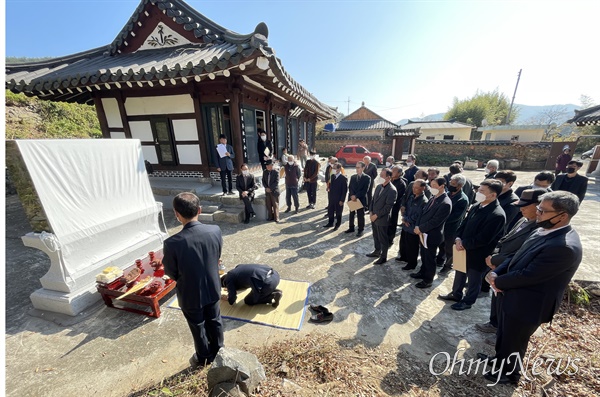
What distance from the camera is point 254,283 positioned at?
3.21 meters

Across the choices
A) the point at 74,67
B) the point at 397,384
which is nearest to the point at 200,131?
the point at 74,67

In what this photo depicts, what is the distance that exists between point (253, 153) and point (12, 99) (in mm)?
14836

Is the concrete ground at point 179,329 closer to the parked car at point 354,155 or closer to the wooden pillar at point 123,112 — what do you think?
the wooden pillar at point 123,112

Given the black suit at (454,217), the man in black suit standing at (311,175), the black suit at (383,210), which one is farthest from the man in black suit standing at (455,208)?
the man in black suit standing at (311,175)

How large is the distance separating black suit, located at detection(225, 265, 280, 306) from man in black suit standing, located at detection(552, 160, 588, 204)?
7085 millimetres

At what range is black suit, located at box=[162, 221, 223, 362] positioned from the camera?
2.15 meters

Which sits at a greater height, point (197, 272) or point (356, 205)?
point (197, 272)

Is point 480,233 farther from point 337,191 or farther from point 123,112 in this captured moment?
point 123,112

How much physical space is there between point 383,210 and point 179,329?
3756mm

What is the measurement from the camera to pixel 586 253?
4777 mm

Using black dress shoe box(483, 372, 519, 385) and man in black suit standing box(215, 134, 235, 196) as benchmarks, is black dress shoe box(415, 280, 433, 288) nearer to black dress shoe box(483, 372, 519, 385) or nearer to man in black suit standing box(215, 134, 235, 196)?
black dress shoe box(483, 372, 519, 385)

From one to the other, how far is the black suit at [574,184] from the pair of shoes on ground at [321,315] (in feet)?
20.9

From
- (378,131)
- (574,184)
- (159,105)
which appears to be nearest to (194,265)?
(159,105)

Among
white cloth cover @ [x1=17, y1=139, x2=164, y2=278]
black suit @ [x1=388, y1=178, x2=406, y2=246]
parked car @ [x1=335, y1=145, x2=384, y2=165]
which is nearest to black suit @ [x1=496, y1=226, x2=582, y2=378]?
black suit @ [x1=388, y1=178, x2=406, y2=246]
